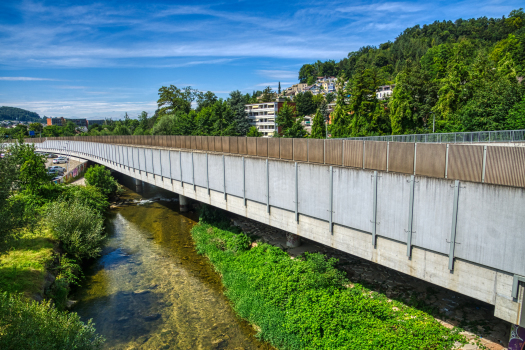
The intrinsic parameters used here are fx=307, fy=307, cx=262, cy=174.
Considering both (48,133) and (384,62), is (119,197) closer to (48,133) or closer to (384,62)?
(48,133)

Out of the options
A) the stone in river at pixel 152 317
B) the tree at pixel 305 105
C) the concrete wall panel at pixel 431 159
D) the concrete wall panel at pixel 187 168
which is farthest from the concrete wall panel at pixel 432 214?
the tree at pixel 305 105

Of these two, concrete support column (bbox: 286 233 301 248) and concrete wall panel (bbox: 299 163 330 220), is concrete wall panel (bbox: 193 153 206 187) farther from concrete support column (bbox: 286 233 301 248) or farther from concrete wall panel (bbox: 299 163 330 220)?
concrete wall panel (bbox: 299 163 330 220)

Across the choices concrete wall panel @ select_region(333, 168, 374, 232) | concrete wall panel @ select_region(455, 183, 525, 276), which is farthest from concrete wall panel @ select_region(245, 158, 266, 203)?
concrete wall panel @ select_region(455, 183, 525, 276)

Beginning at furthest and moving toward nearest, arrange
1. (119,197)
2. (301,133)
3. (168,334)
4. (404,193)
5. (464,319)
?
1. (301,133)
2. (119,197)
3. (168,334)
4. (464,319)
5. (404,193)

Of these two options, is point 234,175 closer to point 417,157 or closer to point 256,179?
point 256,179

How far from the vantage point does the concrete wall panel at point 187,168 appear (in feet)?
80.2

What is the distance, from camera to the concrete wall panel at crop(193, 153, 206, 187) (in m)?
22.9

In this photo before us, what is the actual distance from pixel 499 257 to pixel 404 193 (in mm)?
3369

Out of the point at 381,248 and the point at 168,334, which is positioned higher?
the point at 381,248

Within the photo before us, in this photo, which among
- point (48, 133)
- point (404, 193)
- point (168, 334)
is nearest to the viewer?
point (404, 193)

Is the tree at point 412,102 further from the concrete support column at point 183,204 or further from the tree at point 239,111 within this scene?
the tree at point 239,111

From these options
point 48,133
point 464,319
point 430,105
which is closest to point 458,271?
point 464,319

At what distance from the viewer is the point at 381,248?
1227 cm

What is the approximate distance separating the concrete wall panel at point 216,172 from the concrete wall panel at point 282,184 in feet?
16.4
